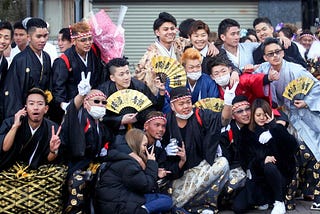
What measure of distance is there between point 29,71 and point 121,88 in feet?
3.38

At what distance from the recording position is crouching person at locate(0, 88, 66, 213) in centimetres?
710

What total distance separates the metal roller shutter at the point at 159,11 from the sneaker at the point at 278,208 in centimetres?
910

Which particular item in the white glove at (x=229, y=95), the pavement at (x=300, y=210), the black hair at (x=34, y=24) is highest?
the black hair at (x=34, y=24)

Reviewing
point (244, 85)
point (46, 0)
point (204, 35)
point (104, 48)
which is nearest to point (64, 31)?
point (104, 48)

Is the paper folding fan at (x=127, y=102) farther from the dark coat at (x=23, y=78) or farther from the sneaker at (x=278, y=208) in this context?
the sneaker at (x=278, y=208)

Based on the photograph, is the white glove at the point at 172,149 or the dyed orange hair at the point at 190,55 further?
the dyed orange hair at the point at 190,55

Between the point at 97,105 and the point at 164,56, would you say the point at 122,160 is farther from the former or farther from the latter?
the point at 164,56

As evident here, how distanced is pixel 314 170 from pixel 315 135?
40cm

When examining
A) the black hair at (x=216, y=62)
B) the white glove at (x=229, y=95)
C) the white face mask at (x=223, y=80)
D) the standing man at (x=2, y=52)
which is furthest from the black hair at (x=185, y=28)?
the standing man at (x=2, y=52)

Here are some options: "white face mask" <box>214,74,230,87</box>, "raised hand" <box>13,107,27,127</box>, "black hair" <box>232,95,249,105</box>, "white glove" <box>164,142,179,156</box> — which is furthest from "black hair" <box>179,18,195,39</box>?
"raised hand" <box>13,107,27,127</box>

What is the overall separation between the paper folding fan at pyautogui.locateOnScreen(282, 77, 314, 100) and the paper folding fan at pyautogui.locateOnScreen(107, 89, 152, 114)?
5.25ft

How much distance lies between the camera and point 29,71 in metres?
7.91

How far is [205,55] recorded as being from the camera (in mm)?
8727

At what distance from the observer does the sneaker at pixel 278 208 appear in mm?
7629
